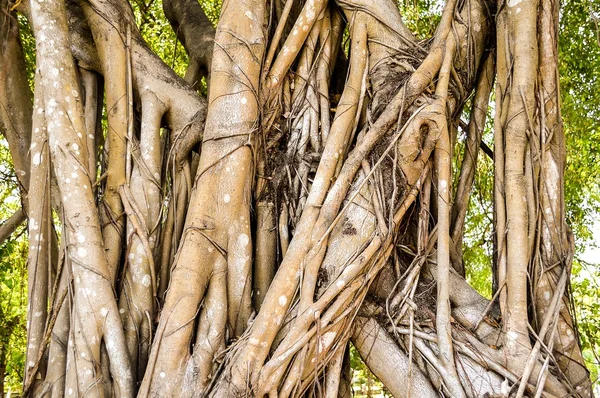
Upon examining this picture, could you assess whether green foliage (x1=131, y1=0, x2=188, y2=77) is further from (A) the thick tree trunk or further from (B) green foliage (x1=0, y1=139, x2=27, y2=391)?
(A) the thick tree trunk

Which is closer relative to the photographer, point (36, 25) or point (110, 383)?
point (110, 383)

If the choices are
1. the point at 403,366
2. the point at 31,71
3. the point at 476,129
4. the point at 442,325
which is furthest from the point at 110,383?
the point at 31,71

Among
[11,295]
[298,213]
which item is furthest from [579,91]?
[11,295]

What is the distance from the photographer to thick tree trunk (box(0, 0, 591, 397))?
2141 millimetres

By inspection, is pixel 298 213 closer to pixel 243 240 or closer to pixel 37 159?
pixel 243 240

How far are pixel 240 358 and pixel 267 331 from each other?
13 cm

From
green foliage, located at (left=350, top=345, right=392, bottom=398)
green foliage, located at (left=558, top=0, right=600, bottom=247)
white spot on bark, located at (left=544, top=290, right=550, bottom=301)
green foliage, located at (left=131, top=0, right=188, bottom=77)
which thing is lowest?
green foliage, located at (left=350, top=345, right=392, bottom=398)

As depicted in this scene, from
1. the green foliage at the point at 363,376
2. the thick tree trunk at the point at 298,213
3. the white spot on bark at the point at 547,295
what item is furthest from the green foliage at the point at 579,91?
the white spot on bark at the point at 547,295

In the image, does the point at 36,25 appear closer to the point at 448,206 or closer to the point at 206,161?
the point at 206,161

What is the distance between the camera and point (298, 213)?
250 cm

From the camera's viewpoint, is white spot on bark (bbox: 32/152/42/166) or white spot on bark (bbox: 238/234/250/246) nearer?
white spot on bark (bbox: 238/234/250/246)

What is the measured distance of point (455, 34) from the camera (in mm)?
2615

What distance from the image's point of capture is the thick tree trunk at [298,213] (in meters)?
2.14

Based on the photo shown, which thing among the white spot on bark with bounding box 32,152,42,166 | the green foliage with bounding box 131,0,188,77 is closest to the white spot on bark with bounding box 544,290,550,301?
the white spot on bark with bounding box 32,152,42,166
